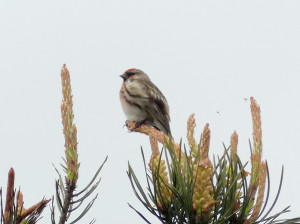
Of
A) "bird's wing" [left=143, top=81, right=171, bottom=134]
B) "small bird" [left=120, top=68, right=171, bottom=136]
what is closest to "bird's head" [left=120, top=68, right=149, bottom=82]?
"small bird" [left=120, top=68, right=171, bottom=136]

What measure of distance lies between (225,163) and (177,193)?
0.19m

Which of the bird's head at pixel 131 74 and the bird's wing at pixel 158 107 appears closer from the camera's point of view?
the bird's wing at pixel 158 107

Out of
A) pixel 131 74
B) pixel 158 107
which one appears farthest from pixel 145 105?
pixel 131 74

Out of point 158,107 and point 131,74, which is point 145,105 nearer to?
point 158,107

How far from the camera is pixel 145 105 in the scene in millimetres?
6977

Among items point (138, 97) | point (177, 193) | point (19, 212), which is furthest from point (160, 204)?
point (138, 97)

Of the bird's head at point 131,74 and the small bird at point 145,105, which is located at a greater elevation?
the bird's head at point 131,74

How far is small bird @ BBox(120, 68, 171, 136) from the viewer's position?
22.1 feet

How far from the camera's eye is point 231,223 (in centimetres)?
152

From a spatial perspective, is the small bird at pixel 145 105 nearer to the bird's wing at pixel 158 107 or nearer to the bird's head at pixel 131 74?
the bird's wing at pixel 158 107

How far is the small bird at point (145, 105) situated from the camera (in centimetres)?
675

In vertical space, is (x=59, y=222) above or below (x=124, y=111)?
below

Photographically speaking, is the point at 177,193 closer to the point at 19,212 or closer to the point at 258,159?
the point at 258,159

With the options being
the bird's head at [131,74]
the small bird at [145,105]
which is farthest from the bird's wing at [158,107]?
the bird's head at [131,74]
